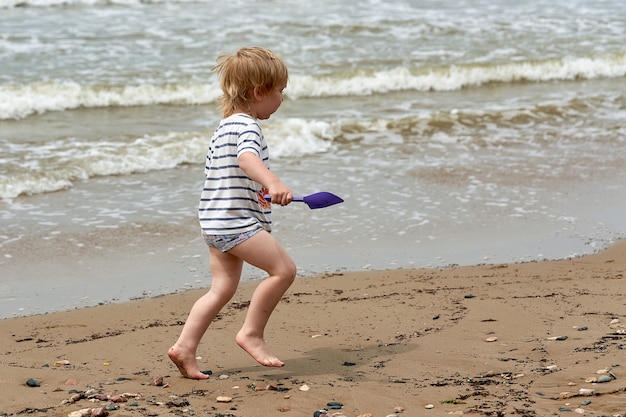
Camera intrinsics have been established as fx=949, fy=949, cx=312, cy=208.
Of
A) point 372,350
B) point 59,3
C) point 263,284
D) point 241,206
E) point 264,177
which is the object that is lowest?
point 372,350

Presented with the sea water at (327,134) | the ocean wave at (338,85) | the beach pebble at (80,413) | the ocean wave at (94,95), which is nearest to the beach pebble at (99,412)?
the beach pebble at (80,413)

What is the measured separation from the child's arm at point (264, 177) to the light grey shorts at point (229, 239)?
0.28 meters

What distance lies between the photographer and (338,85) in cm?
1390

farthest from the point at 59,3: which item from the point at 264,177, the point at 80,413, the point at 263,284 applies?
the point at 80,413

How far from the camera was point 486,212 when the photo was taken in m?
7.53

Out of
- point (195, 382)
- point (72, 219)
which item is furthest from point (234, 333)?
point (72, 219)

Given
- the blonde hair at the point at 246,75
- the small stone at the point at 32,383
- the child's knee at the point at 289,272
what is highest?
the blonde hair at the point at 246,75

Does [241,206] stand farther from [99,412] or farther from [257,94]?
[99,412]

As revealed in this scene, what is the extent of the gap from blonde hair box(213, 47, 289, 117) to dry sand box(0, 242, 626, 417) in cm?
118

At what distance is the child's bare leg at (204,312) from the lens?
402 centimetres

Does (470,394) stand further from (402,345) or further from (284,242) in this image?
(284,242)

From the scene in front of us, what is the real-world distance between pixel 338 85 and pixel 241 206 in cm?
1018

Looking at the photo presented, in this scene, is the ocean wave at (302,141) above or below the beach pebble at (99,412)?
above

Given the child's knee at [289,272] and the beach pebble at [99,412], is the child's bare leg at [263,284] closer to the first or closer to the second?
the child's knee at [289,272]
